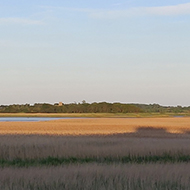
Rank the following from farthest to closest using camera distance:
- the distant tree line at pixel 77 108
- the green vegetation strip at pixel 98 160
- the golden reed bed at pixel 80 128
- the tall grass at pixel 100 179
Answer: the distant tree line at pixel 77 108
the golden reed bed at pixel 80 128
the green vegetation strip at pixel 98 160
the tall grass at pixel 100 179

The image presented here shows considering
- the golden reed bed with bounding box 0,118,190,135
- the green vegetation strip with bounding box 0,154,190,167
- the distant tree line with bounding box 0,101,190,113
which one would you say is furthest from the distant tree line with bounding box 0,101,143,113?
the green vegetation strip with bounding box 0,154,190,167

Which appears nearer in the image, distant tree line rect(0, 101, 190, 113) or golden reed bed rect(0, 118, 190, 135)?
golden reed bed rect(0, 118, 190, 135)

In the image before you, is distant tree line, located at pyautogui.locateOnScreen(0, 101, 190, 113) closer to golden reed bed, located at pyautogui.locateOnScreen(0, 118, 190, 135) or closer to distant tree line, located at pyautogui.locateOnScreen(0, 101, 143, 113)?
distant tree line, located at pyautogui.locateOnScreen(0, 101, 143, 113)

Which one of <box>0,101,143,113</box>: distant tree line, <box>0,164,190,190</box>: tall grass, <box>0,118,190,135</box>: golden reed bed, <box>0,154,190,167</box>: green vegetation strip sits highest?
<box>0,101,143,113</box>: distant tree line

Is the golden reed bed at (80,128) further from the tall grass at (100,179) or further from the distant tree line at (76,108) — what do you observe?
the distant tree line at (76,108)

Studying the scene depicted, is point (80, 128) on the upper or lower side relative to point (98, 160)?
upper

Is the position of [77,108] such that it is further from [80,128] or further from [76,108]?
[80,128]

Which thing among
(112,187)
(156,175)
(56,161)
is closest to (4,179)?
(112,187)

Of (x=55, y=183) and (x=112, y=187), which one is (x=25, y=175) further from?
(x=112, y=187)

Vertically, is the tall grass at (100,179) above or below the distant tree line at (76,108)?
below

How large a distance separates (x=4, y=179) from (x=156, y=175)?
324 centimetres

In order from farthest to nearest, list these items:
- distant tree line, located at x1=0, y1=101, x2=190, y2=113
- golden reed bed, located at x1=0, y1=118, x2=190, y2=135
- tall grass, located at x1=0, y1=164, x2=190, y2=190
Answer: distant tree line, located at x1=0, y1=101, x2=190, y2=113, golden reed bed, located at x1=0, y1=118, x2=190, y2=135, tall grass, located at x1=0, y1=164, x2=190, y2=190

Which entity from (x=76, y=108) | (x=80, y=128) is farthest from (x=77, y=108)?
(x=80, y=128)

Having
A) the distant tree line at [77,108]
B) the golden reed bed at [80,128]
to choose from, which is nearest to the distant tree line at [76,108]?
the distant tree line at [77,108]
